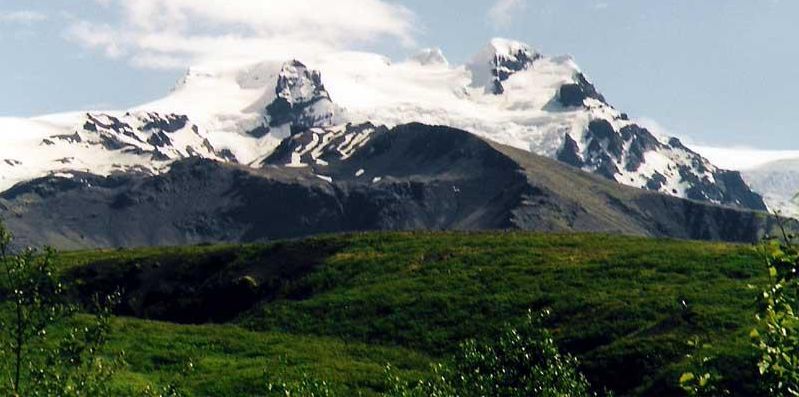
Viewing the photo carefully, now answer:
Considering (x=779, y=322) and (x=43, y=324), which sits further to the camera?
(x=43, y=324)

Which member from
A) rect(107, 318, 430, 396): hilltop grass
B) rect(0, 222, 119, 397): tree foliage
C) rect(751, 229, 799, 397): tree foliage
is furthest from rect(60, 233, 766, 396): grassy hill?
rect(751, 229, 799, 397): tree foliage

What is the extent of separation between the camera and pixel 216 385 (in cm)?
5619

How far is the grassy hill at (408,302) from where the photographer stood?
59.0 meters

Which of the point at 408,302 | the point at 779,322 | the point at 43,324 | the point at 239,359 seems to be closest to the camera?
the point at 779,322

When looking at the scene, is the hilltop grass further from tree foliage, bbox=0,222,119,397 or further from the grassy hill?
tree foliage, bbox=0,222,119,397

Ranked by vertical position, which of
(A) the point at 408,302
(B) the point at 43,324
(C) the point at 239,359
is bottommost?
(C) the point at 239,359

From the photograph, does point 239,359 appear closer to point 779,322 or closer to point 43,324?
point 43,324

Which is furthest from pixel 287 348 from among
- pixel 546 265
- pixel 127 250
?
pixel 127 250

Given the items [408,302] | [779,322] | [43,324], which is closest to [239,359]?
[408,302]

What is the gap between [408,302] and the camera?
7638cm

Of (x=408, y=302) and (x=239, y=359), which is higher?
(x=408, y=302)

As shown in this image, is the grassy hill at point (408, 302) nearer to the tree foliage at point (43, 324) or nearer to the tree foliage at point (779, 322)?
the tree foliage at point (43, 324)

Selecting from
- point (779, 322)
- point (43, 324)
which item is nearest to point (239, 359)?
point (43, 324)

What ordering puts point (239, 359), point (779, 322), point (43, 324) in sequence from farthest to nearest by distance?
point (239, 359) → point (43, 324) → point (779, 322)
